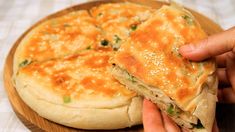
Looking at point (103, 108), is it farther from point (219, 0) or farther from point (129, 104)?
point (219, 0)

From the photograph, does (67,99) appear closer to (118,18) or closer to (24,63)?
(24,63)

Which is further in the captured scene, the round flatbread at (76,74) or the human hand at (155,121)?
the round flatbread at (76,74)

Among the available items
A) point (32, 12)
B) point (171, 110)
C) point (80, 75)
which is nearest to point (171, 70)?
point (171, 110)

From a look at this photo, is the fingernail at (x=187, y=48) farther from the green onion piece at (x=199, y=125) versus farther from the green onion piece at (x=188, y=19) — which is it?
the green onion piece at (x=199, y=125)

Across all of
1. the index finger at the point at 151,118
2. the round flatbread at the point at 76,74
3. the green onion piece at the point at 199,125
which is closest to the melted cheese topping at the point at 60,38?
the round flatbread at the point at 76,74

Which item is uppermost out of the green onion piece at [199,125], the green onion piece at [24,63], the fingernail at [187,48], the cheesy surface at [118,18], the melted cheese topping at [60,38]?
the fingernail at [187,48]

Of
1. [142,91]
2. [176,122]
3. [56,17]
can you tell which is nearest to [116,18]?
[56,17]
